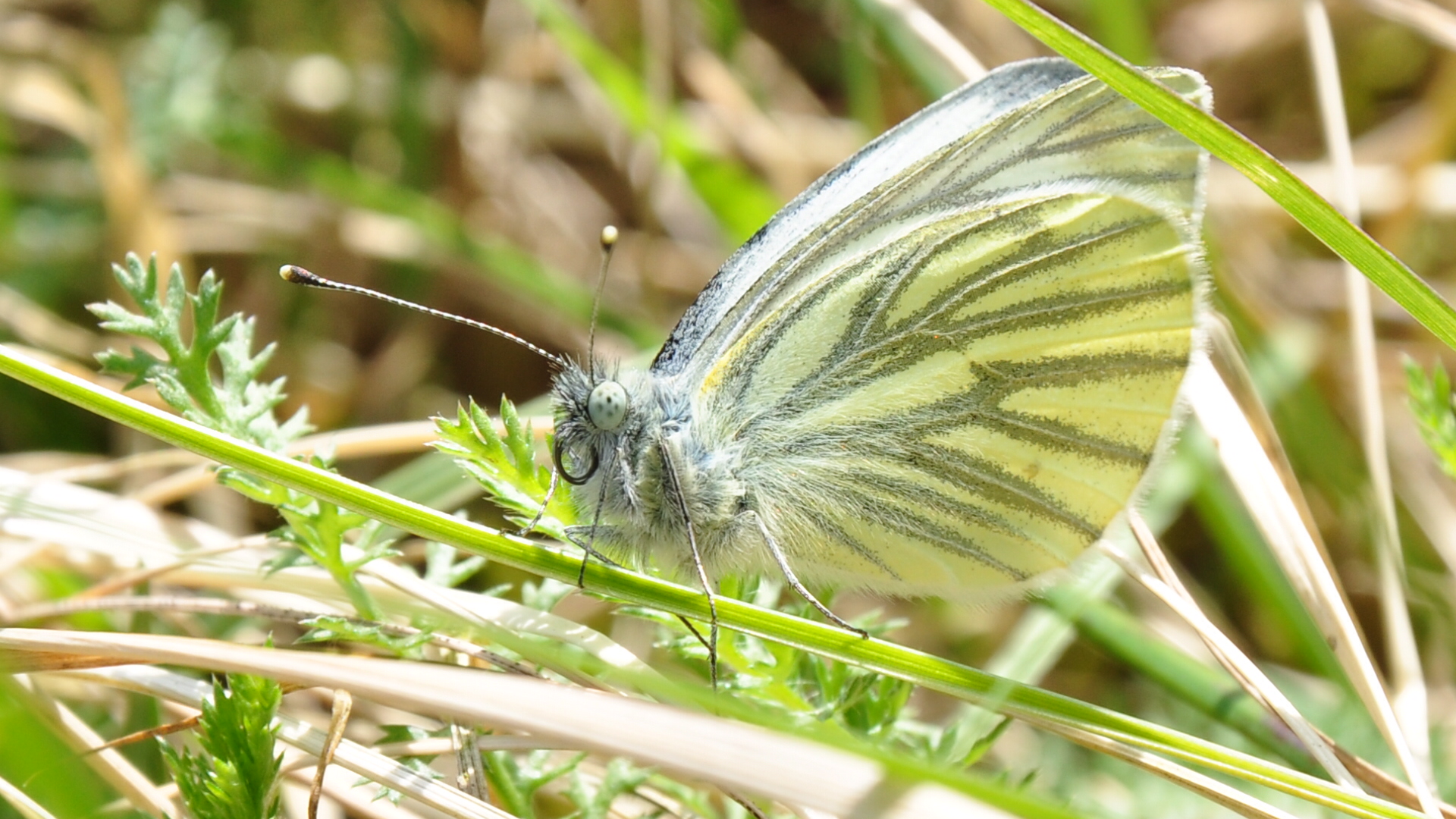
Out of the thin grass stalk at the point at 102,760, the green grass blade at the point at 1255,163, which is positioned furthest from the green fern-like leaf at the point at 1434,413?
the thin grass stalk at the point at 102,760

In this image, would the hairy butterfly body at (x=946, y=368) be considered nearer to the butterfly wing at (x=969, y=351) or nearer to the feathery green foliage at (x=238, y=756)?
the butterfly wing at (x=969, y=351)

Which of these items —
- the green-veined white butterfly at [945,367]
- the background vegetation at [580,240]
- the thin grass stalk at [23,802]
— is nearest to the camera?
the thin grass stalk at [23,802]

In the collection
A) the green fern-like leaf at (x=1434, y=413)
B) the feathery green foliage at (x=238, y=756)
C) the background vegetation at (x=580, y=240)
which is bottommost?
the feathery green foliage at (x=238, y=756)

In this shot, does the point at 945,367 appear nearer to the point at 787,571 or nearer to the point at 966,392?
the point at 966,392

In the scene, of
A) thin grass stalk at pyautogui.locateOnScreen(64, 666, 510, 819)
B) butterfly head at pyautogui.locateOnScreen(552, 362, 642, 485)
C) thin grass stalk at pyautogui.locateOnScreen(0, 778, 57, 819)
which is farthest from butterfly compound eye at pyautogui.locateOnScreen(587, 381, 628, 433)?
thin grass stalk at pyautogui.locateOnScreen(0, 778, 57, 819)

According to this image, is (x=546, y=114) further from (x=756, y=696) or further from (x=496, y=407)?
(x=756, y=696)

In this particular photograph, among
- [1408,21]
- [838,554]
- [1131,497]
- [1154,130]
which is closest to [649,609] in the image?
[838,554]
